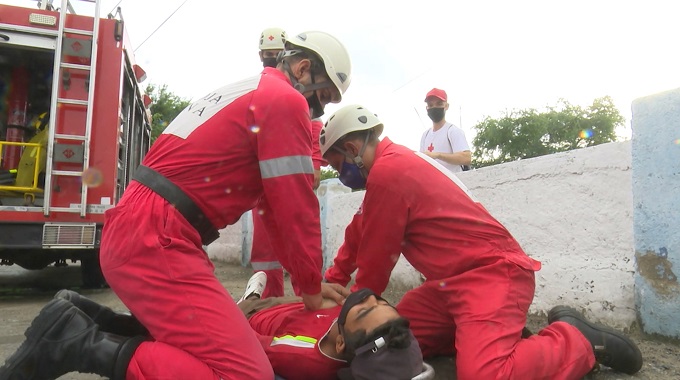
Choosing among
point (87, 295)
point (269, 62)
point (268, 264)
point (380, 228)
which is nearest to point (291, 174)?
point (380, 228)

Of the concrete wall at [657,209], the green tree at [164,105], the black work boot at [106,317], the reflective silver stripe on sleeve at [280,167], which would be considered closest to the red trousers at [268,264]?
the black work boot at [106,317]

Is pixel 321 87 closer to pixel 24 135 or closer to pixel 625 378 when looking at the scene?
pixel 625 378

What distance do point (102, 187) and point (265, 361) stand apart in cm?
346

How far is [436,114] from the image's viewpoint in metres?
4.98

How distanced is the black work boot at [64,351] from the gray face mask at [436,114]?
351 centimetres

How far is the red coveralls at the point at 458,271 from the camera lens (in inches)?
90.4

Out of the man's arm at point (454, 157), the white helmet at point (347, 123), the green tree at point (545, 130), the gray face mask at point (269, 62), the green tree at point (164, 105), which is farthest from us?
the green tree at point (545, 130)

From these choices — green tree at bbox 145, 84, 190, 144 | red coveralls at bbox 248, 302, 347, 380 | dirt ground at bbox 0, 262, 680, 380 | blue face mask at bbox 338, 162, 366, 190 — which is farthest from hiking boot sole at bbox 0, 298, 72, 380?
green tree at bbox 145, 84, 190, 144

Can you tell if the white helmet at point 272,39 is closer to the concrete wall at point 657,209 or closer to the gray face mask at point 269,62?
the gray face mask at point 269,62

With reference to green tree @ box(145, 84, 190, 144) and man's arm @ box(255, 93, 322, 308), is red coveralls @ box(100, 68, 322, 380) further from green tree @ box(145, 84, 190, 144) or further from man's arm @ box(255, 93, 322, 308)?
green tree @ box(145, 84, 190, 144)

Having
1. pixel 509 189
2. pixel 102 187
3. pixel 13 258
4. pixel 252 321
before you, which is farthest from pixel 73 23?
pixel 509 189

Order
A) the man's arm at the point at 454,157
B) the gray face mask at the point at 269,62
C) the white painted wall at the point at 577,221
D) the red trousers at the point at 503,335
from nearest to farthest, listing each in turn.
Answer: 1. the red trousers at the point at 503,335
2. the white painted wall at the point at 577,221
3. the gray face mask at the point at 269,62
4. the man's arm at the point at 454,157

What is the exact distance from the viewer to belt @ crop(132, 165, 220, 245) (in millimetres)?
2174

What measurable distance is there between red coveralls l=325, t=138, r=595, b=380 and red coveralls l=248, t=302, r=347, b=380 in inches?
14.7
